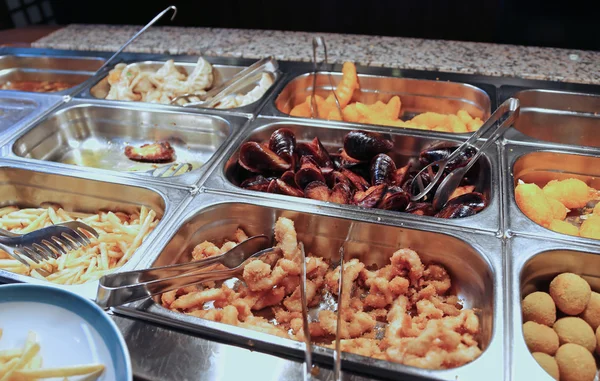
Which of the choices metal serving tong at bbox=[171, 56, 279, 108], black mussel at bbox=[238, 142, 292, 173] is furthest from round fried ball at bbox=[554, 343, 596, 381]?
metal serving tong at bbox=[171, 56, 279, 108]

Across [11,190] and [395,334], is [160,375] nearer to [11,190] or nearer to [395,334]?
[395,334]

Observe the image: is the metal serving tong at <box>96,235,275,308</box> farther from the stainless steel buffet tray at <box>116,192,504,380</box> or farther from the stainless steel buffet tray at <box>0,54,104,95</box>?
the stainless steel buffet tray at <box>0,54,104,95</box>

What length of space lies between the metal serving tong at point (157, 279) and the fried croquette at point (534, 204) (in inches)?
49.9

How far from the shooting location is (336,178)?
7.36 feet

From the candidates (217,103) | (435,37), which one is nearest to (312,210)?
(217,103)

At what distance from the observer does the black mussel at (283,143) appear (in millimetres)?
2324

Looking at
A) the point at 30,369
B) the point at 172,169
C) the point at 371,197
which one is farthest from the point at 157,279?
the point at 172,169

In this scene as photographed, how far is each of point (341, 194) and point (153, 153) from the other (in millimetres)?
1370

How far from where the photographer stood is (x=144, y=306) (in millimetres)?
1551

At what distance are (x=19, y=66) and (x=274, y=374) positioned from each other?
363cm

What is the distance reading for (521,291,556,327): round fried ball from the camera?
1.59 m

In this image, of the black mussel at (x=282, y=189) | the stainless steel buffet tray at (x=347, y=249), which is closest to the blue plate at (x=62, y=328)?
the stainless steel buffet tray at (x=347, y=249)

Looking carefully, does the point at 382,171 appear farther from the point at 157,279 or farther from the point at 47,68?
the point at 47,68

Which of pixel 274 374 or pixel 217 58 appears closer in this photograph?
pixel 274 374
